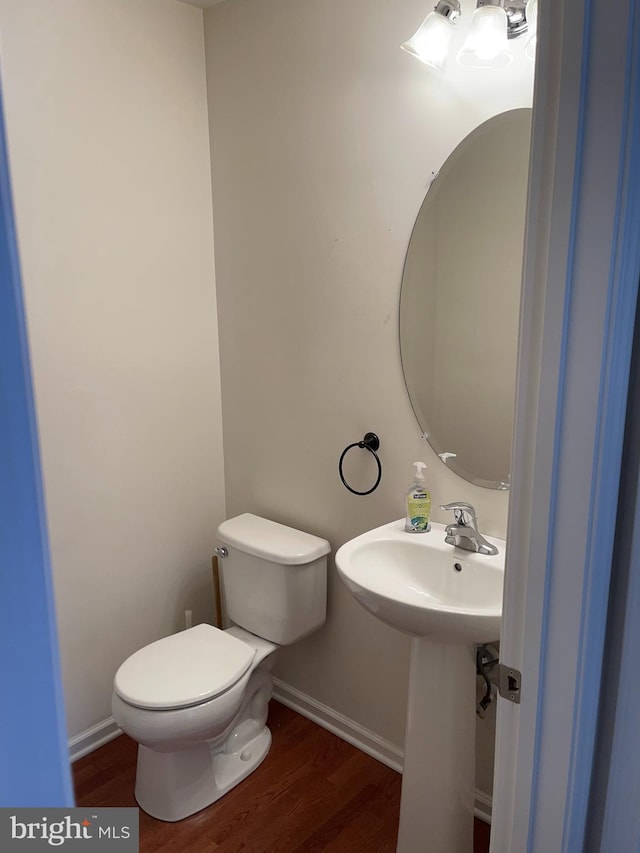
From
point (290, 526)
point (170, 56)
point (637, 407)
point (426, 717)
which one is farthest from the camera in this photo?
point (290, 526)

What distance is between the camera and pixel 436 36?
5.07 ft

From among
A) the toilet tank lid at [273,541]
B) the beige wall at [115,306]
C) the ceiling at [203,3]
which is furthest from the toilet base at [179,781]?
the ceiling at [203,3]

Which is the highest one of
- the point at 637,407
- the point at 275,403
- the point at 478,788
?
the point at 637,407

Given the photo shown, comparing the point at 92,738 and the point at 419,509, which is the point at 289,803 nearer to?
the point at 92,738

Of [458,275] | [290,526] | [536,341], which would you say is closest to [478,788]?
[290,526]

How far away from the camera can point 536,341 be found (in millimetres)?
846

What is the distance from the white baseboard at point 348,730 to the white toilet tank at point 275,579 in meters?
0.36

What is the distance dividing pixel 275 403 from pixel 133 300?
588 mm

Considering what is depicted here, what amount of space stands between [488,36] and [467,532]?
46.4 inches

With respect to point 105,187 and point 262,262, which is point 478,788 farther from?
point 105,187

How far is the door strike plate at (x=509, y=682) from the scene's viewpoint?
3.08 ft

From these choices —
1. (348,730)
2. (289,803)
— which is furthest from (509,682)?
(348,730)

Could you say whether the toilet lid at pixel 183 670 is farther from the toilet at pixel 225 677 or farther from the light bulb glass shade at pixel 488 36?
the light bulb glass shade at pixel 488 36

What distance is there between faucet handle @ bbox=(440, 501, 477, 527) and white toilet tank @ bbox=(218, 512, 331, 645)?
1.91 ft
